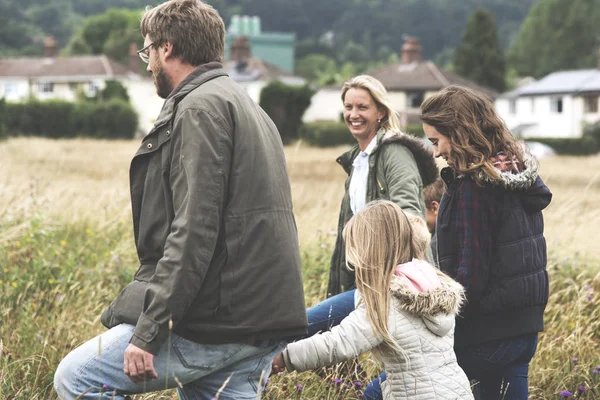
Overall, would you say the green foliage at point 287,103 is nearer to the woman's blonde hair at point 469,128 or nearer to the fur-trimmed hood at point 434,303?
the woman's blonde hair at point 469,128

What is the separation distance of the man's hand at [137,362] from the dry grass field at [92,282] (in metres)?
1.46

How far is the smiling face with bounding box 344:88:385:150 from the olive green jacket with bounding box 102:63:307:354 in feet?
6.86

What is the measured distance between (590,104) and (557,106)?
276 cm

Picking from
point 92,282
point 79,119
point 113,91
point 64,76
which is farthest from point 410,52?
point 92,282

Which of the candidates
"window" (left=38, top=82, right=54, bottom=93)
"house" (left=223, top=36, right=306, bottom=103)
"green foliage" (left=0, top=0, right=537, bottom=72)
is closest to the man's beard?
"house" (left=223, top=36, right=306, bottom=103)

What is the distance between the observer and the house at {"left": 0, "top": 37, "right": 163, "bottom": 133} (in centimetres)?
7675

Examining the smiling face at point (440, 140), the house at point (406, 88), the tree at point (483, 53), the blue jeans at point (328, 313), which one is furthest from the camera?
the tree at point (483, 53)

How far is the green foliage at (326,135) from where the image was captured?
161 ft

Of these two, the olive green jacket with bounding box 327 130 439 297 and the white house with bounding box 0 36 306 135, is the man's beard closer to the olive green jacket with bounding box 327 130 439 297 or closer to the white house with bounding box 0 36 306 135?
the olive green jacket with bounding box 327 130 439 297

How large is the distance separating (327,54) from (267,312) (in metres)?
166

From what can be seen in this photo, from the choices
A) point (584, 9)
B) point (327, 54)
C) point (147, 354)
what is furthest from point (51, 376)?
point (327, 54)

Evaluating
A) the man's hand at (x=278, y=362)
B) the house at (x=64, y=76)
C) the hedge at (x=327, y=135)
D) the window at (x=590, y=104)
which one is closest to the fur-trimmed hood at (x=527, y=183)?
the man's hand at (x=278, y=362)

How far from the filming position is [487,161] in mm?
3641

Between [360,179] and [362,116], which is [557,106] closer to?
→ [362,116]
